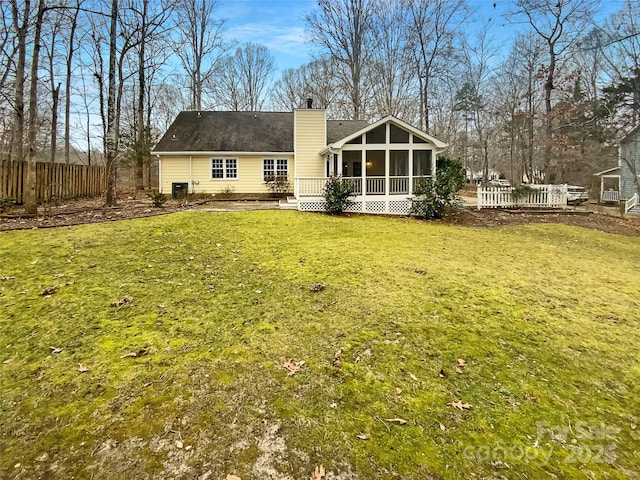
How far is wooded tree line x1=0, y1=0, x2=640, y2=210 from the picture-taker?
68.7 feet

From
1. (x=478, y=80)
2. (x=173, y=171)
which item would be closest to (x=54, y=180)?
(x=173, y=171)

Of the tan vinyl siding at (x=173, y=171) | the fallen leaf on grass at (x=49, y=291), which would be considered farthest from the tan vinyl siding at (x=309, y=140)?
the fallen leaf on grass at (x=49, y=291)

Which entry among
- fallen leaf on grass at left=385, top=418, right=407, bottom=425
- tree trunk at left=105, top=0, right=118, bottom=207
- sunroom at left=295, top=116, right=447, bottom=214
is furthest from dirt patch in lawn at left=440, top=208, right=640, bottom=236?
tree trunk at left=105, top=0, right=118, bottom=207

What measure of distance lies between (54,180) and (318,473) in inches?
663

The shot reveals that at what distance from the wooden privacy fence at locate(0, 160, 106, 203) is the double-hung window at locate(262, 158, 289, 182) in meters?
8.58

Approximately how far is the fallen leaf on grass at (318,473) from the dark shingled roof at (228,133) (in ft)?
63.5

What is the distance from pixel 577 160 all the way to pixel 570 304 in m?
33.4

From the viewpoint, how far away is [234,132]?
69.7ft

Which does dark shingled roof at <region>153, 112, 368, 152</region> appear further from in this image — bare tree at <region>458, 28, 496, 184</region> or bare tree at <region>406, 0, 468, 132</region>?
bare tree at <region>458, 28, 496, 184</region>

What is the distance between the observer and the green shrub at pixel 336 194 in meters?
14.1

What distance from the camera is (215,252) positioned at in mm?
7141

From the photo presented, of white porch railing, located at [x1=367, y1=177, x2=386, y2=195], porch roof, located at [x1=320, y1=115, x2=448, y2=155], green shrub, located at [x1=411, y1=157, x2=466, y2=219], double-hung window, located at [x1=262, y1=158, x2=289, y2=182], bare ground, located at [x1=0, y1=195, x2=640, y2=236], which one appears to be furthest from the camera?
double-hung window, located at [x1=262, y1=158, x2=289, y2=182]

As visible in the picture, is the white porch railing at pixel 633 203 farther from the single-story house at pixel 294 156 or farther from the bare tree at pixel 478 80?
the bare tree at pixel 478 80

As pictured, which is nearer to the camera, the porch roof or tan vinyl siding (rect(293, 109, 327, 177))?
the porch roof
